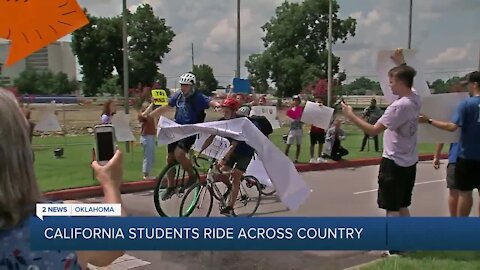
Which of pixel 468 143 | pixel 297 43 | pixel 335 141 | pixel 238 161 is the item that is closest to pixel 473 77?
pixel 468 143

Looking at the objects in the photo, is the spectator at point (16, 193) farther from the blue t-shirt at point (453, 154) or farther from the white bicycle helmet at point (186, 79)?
the white bicycle helmet at point (186, 79)

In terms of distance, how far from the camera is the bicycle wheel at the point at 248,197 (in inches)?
320

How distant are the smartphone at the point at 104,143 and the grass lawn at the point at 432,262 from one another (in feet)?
12.1

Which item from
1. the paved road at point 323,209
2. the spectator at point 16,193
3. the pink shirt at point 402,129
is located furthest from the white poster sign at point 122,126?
the spectator at point 16,193

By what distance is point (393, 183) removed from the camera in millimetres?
5473

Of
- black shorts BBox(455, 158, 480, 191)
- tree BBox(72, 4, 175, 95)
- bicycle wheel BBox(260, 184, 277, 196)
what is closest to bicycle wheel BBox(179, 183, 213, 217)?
bicycle wheel BBox(260, 184, 277, 196)

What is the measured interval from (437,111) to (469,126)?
1.91 feet

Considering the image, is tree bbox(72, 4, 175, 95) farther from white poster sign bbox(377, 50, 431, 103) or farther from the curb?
white poster sign bbox(377, 50, 431, 103)

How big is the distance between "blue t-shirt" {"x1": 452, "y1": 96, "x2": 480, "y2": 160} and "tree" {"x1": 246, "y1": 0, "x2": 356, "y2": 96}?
5489 mm

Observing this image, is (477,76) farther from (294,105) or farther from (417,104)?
(294,105)

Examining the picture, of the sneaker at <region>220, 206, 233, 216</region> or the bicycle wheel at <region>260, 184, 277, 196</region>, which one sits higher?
the sneaker at <region>220, 206, 233, 216</region>

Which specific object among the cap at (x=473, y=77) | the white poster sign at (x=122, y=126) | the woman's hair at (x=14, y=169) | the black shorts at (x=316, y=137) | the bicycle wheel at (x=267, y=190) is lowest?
the bicycle wheel at (x=267, y=190)

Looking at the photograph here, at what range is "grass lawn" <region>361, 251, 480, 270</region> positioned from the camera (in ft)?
16.8

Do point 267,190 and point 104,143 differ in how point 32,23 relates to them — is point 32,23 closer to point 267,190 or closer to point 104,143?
point 104,143
